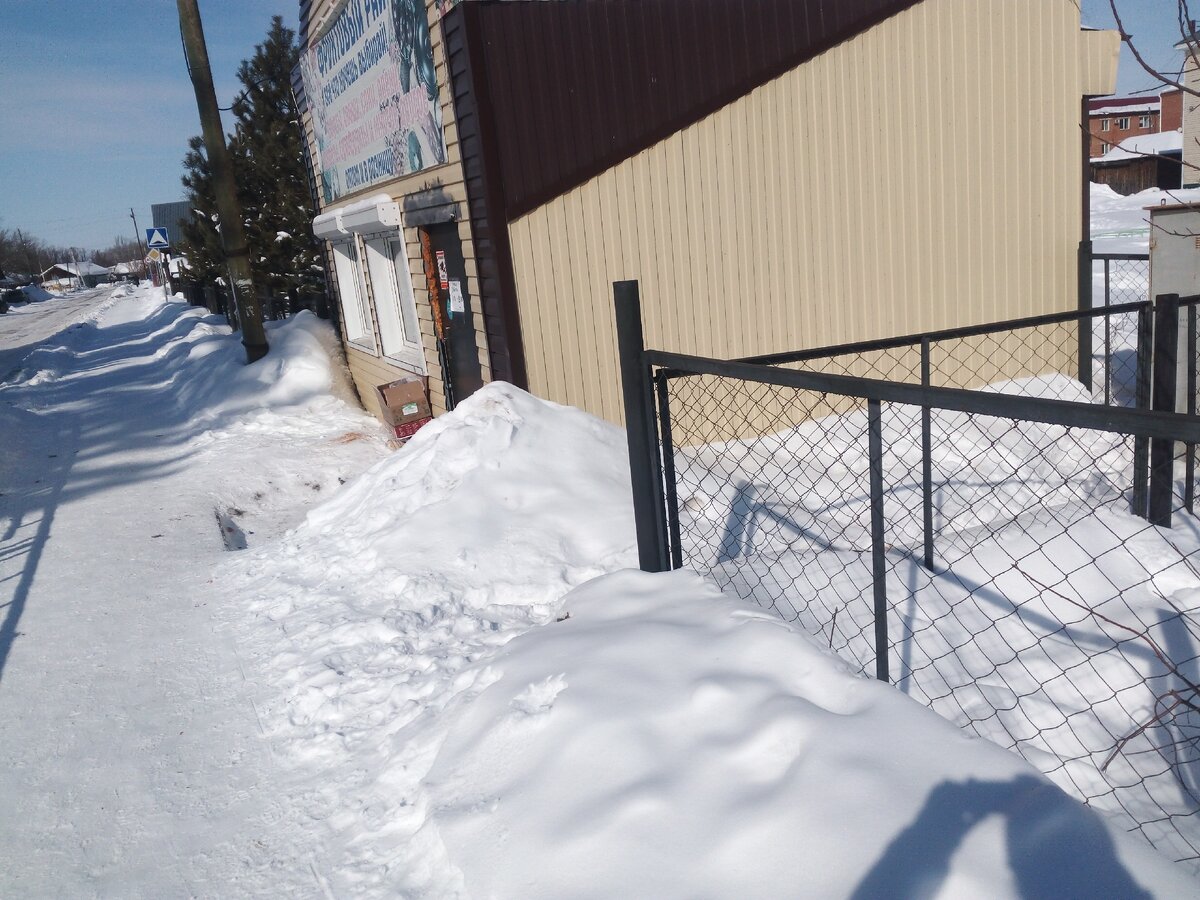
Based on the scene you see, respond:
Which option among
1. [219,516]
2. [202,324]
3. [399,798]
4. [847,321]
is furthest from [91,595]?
[202,324]

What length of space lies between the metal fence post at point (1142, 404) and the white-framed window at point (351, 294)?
875 cm

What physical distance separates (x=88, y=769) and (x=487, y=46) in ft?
16.8

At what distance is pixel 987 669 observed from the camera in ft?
11.4

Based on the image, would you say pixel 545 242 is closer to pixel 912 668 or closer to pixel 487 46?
pixel 487 46

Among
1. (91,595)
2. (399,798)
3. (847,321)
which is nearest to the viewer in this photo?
(399,798)

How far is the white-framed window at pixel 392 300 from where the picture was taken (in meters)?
10.2

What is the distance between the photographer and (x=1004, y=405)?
2.16 m

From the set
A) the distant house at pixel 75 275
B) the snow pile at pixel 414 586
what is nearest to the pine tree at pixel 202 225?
the snow pile at pixel 414 586

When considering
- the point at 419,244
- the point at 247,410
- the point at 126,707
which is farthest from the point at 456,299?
the point at 247,410

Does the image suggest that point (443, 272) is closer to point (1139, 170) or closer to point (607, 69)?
point (607, 69)

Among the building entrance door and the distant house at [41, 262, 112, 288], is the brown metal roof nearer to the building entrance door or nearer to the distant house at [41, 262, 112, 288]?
the building entrance door

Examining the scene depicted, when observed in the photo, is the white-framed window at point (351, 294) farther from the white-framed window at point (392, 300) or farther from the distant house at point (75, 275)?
the distant house at point (75, 275)

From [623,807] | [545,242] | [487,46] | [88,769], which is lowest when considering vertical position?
[88,769]

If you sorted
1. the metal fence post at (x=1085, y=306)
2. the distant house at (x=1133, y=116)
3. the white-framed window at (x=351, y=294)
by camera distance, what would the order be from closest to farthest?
the metal fence post at (x=1085, y=306), the white-framed window at (x=351, y=294), the distant house at (x=1133, y=116)
